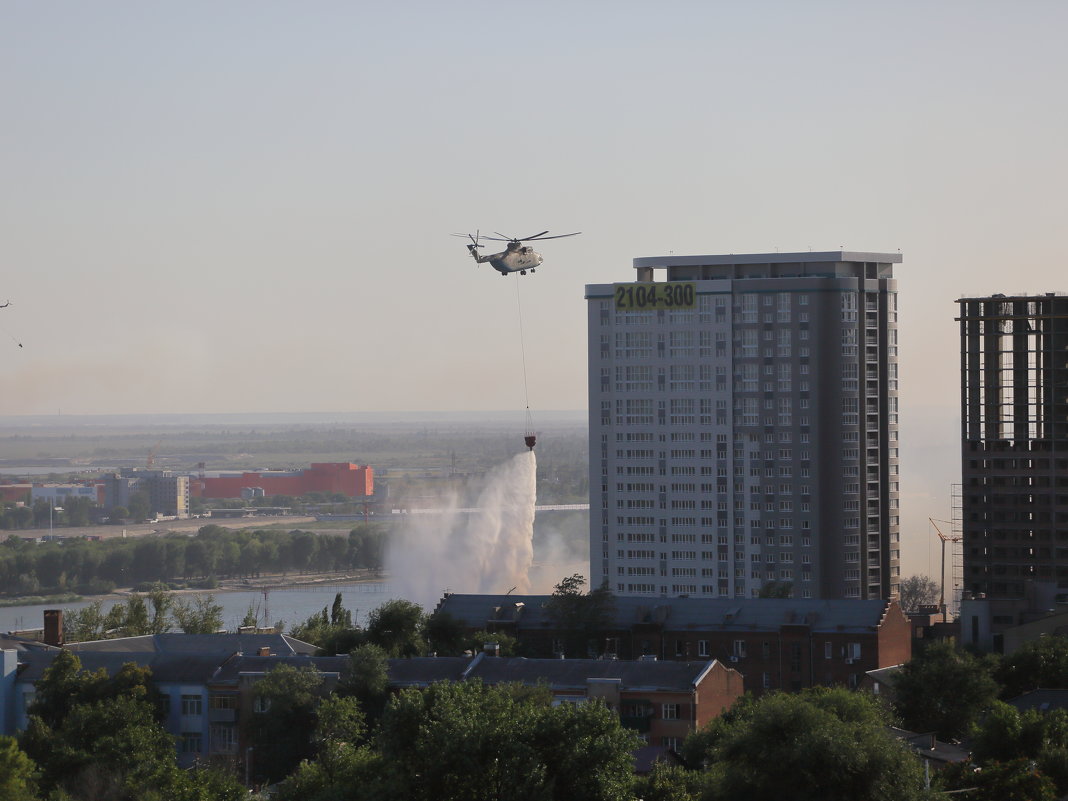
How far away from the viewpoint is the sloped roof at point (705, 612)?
48.7 m

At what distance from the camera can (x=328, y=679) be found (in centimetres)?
3912

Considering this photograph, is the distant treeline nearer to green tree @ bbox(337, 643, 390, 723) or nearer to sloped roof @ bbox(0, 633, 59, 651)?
sloped roof @ bbox(0, 633, 59, 651)

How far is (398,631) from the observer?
4584 centimetres

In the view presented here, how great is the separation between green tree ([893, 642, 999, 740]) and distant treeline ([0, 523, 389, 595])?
292 ft

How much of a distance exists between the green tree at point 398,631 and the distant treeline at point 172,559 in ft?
264

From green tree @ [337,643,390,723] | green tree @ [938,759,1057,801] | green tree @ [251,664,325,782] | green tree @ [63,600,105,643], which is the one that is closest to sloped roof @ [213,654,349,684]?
green tree @ [337,643,390,723]

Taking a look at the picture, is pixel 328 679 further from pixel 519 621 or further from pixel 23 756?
pixel 519 621

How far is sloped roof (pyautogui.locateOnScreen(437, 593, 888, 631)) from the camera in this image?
4872 cm

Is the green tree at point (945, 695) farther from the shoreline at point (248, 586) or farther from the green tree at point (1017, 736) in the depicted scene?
the shoreline at point (248, 586)

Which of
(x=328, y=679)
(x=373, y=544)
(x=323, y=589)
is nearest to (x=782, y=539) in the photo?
(x=328, y=679)

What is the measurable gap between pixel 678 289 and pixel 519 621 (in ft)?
76.2

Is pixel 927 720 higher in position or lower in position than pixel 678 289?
lower

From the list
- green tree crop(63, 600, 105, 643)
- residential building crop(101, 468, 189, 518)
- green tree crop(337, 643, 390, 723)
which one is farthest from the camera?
residential building crop(101, 468, 189, 518)

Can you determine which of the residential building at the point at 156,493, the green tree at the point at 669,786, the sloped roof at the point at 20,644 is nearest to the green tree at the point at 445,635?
the sloped roof at the point at 20,644
